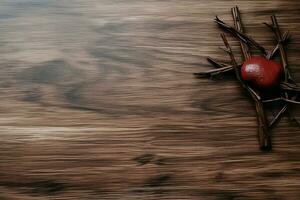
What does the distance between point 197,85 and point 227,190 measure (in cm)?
28

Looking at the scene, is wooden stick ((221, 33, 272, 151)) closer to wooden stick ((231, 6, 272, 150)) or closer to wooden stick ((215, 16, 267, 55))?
wooden stick ((231, 6, 272, 150))

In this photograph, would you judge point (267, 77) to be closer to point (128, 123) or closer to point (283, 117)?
point (283, 117)

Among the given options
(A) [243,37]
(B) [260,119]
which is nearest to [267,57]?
(A) [243,37]

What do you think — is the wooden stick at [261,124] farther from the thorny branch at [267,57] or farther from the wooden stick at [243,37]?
the wooden stick at [243,37]

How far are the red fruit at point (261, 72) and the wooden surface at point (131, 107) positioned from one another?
0.19ft

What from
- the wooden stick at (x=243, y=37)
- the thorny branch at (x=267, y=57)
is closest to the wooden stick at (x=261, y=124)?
the thorny branch at (x=267, y=57)

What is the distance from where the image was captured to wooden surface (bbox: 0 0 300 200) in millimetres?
815

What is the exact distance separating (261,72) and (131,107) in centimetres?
33

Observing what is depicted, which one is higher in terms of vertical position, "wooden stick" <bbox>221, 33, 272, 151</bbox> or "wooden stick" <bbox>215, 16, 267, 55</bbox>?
"wooden stick" <bbox>215, 16, 267, 55</bbox>

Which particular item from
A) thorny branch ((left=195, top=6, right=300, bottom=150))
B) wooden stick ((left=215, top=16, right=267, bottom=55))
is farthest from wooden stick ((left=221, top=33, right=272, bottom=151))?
wooden stick ((left=215, top=16, right=267, bottom=55))

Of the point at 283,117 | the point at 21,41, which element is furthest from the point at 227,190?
the point at 21,41

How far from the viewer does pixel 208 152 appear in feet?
2.79

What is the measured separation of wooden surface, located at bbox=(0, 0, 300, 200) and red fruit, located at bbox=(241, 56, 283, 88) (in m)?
0.06

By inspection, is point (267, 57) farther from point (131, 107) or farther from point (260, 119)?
point (131, 107)
